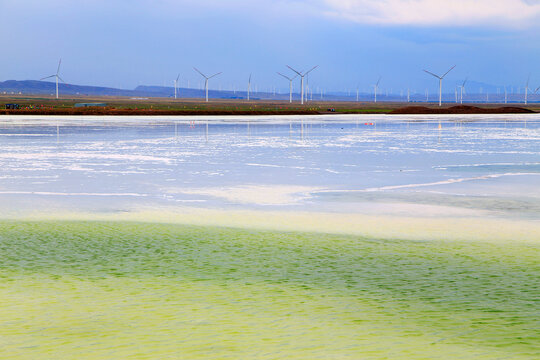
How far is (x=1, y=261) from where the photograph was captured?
38.6 ft

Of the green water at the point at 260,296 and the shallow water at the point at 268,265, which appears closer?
the green water at the point at 260,296

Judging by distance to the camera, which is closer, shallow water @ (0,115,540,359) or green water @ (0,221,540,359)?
green water @ (0,221,540,359)

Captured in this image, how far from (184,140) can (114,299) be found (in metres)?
34.7

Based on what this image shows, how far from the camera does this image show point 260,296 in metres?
9.72

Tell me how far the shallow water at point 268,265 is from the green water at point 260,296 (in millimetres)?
32

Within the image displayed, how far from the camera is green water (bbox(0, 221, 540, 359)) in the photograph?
771cm

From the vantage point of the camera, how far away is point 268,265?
456 inches

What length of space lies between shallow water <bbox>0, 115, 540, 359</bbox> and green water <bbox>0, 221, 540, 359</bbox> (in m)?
0.03

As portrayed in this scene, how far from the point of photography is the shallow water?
26.0ft

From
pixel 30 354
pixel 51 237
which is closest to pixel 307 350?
pixel 30 354

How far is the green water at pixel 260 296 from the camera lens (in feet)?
25.3

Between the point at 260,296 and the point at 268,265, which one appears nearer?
the point at 260,296

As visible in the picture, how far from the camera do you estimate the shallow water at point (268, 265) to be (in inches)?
312

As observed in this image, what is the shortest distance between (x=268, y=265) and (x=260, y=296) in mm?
1864
